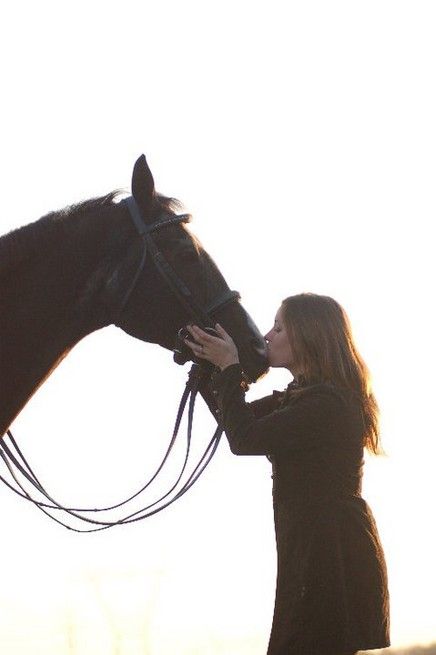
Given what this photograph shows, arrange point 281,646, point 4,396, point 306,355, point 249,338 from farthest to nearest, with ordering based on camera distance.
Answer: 1. point 249,338
2. point 4,396
3. point 306,355
4. point 281,646

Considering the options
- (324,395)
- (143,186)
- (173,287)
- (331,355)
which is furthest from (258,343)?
(143,186)

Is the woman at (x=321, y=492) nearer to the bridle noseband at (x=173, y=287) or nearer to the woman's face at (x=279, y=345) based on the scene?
the woman's face at (x=279, y=345)

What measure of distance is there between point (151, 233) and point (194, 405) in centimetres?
88

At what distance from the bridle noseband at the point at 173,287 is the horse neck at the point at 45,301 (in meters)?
0.17

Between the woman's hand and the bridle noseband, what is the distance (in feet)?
0.27

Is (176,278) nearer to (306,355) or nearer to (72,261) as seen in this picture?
(72,261)

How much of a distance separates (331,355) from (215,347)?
57 cm

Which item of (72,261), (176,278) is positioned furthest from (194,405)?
(72,261)

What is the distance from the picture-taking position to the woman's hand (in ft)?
13.3

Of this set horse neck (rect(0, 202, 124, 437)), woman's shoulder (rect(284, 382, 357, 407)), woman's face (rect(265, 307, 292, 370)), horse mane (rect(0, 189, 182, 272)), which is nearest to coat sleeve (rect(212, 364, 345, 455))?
woman's shoulder (rect(284, 382, 357, 407))

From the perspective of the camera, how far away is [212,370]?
453cm

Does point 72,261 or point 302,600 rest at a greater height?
point 72,261

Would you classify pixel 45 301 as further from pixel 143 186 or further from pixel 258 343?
pixel 258 343

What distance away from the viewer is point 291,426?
12.0 feet
